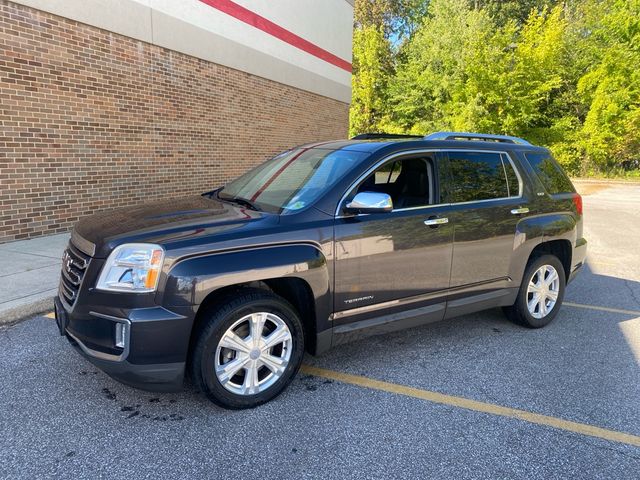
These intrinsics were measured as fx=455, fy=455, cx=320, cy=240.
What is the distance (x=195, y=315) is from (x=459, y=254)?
7.32 feet

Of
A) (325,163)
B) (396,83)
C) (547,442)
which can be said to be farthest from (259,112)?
(396,83)

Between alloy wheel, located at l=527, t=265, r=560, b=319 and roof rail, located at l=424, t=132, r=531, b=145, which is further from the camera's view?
alloy wheel, located at l=527, t=265, r=560, b=319

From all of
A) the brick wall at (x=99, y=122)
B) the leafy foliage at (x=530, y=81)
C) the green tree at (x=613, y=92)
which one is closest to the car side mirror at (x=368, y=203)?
the brick wall at (x=99, y=122)

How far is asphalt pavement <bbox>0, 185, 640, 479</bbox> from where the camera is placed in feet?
8.07

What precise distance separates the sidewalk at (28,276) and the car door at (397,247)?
3.15 metres

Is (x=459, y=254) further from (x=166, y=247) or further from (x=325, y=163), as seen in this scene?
(x=166, y=247)

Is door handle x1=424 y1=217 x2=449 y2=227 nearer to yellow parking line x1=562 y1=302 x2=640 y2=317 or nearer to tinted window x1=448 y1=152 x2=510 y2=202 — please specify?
tinted window x1=448 y1=152 x2=510 y2=202

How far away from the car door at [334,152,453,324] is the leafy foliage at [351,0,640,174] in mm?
22636

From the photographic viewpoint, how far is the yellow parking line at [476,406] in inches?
111

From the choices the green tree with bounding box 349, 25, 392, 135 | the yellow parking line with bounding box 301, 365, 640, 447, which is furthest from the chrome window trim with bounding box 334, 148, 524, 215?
the green tree with bounding box 349, 25, 392, 135

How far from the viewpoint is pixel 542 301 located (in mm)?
4516

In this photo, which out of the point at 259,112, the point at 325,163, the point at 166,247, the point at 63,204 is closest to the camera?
the point at 166,247

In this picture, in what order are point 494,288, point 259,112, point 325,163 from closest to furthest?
point 325,163 < point 494,288 < point 259,112

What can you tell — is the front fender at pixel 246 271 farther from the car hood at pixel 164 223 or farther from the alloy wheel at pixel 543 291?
the alloy wheel at pixel 543 291
